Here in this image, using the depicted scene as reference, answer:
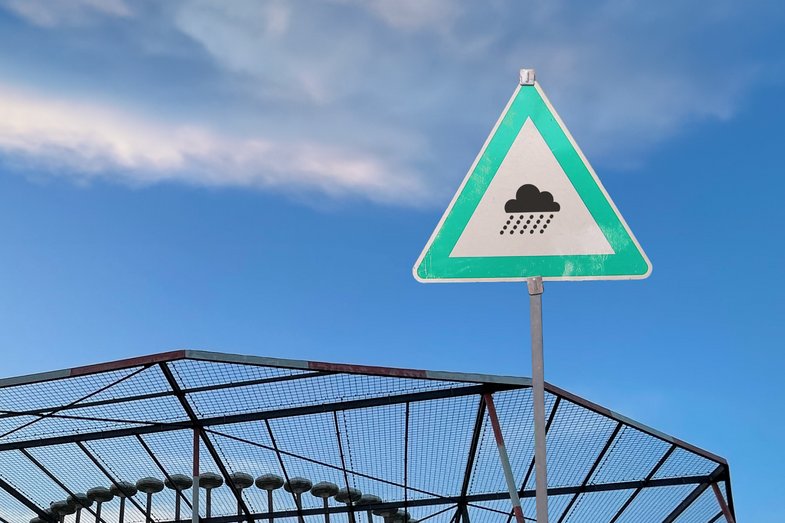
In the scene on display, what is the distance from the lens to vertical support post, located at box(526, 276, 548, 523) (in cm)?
440

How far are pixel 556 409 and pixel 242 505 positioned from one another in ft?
25.9

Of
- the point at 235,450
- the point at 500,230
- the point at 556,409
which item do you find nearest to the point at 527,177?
the point at 500,230

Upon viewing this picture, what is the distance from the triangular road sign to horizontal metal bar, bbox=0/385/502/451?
12576 mm

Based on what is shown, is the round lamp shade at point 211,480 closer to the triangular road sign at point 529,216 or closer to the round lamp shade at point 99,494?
the round lamp shade at point 99,494

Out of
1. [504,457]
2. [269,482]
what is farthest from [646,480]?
[269,482]

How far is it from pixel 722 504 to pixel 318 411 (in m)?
8.92

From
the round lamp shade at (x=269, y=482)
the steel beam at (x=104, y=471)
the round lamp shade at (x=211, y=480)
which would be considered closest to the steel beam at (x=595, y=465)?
the round lamp shade at (x=269, y=482)

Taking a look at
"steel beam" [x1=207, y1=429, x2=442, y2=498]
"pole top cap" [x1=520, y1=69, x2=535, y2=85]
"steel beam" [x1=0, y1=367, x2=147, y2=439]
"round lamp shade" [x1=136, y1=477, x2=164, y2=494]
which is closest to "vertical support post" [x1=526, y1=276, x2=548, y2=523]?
"pole top cap" [x1=520, y1=69, x2=535, y2=85]

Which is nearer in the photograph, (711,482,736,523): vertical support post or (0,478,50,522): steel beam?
(711,482,736,523): vertical support post

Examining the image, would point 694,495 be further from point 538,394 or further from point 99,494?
point 538,394

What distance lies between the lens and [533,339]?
4621 mm

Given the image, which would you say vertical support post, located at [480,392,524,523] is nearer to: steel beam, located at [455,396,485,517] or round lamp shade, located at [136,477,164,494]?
steel beam, located at [455,396,485,517]

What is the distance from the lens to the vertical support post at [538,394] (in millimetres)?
4402

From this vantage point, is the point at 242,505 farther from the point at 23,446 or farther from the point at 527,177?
the point at 527,177
